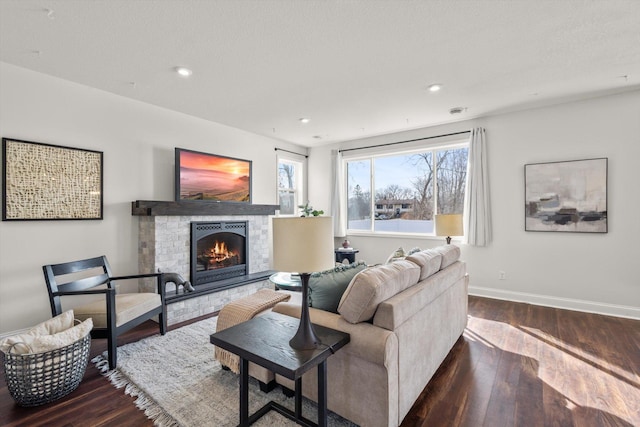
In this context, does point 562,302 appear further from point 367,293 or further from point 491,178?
point 367,293

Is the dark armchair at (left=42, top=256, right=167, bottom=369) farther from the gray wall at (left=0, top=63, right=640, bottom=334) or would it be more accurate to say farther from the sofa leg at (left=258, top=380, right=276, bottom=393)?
the sofa leg at (left=258, top=380, right=276, bottom=393)

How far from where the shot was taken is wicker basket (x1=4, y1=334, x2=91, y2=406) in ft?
6.14

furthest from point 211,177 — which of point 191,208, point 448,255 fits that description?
point 448,255

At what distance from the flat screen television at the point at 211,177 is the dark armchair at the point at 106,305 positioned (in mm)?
1435

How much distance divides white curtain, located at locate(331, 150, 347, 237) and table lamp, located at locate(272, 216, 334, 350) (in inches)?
176

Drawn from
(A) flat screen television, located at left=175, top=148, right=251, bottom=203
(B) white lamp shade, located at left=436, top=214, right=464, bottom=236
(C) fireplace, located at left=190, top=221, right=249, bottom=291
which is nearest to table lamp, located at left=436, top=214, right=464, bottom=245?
(B) white lamp shade, located at left=436, top=214, right=464, bottom=236

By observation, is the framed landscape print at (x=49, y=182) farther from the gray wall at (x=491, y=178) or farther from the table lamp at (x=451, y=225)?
the table lamp at (x=451, y=225)

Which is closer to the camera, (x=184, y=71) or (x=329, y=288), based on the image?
(x=329, y=288)

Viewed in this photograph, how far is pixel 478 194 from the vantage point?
14.6ft

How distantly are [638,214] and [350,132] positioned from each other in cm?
393

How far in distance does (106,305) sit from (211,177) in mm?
2318

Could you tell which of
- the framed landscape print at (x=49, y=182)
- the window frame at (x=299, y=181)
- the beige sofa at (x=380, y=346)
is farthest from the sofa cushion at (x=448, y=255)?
the window frame at (x=299, y=181)

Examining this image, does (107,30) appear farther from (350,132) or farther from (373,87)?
(350,132)

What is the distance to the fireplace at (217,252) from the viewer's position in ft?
13.0
